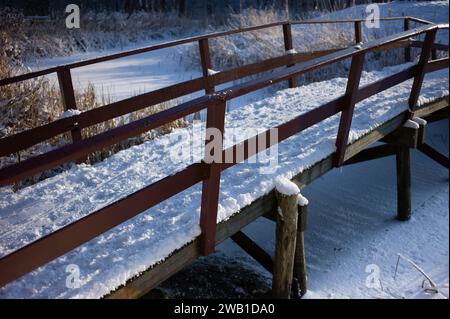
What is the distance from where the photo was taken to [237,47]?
11734 millimetres

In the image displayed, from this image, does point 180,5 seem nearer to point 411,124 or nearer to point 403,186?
point 411,124

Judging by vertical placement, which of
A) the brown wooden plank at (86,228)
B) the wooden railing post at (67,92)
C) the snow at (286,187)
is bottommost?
the snow at (286,187)

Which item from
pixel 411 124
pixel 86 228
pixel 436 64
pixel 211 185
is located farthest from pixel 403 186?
pixel 86 228

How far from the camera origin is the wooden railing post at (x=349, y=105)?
12.5ft

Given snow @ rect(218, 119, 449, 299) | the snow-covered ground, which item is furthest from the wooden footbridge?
the snow-covered ground

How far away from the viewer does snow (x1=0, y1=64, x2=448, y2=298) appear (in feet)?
9.02

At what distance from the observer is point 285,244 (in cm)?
362

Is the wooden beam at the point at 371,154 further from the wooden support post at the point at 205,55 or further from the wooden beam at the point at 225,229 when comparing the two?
the wooden support post at the point at 205,55

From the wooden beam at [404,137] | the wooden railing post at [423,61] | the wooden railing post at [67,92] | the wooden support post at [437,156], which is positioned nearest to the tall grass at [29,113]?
the wooden railing post at [67,92]

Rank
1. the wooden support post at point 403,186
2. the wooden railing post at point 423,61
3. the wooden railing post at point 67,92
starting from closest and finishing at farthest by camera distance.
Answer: the wooden railing post at point 67,92 < the wooden railing post at point 423,61 < the wooden support post at point 403,186

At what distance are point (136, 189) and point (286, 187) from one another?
4.34 ft

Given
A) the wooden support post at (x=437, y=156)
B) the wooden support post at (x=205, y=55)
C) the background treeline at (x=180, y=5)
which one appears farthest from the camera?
the background treeline at (x=180, y=5)

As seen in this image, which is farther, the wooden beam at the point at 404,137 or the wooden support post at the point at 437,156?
the wooden support post at the point at 437,156
